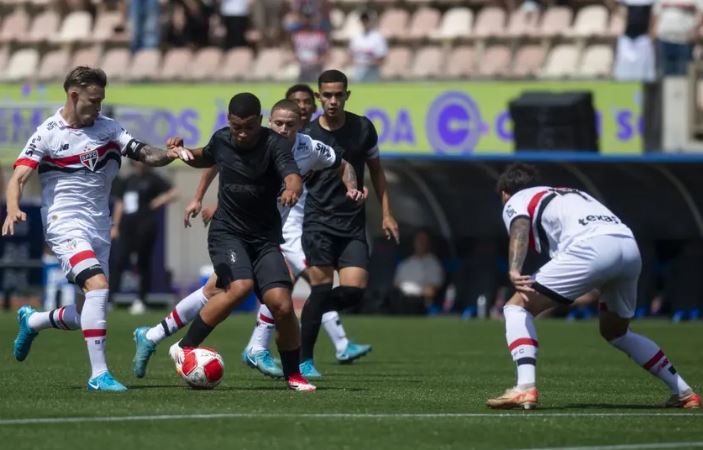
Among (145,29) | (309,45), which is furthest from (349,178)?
(145,29)

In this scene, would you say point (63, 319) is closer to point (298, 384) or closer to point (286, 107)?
point (298, 384)

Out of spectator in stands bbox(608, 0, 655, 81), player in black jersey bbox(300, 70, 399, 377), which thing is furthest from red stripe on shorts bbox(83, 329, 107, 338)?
spectator in stands bbox(608, 0, 655, 81)

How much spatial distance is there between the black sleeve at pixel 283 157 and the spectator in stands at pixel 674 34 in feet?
46.9

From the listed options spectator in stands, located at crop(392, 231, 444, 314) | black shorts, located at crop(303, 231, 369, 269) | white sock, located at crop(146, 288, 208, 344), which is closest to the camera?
white sock, located at crop(146, 288, 208, 344)

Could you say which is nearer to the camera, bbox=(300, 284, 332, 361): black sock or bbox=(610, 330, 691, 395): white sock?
bbox=(610, 330, 691, 395): white sock

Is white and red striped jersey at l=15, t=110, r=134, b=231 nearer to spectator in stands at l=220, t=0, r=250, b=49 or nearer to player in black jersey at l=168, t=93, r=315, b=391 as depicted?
player in black jersey at l=168, t=93, r=315, b=391

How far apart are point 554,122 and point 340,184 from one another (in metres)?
9.11

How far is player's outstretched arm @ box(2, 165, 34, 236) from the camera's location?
416 inches

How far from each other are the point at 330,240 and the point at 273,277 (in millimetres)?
2571

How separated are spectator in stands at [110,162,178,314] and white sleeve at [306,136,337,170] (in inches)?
499

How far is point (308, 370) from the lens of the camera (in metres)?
12.8

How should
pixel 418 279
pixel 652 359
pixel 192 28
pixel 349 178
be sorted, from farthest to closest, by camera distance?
1. pixel 192 28
2. pixel 418 279
3. pixel 349 178
4. pixel 652 359

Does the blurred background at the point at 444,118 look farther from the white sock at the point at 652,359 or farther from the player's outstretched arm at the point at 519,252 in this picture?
the player's outstretched arm at the point at 519,252

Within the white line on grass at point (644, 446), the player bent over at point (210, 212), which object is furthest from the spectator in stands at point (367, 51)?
the white line on grass at point (644, 446)
